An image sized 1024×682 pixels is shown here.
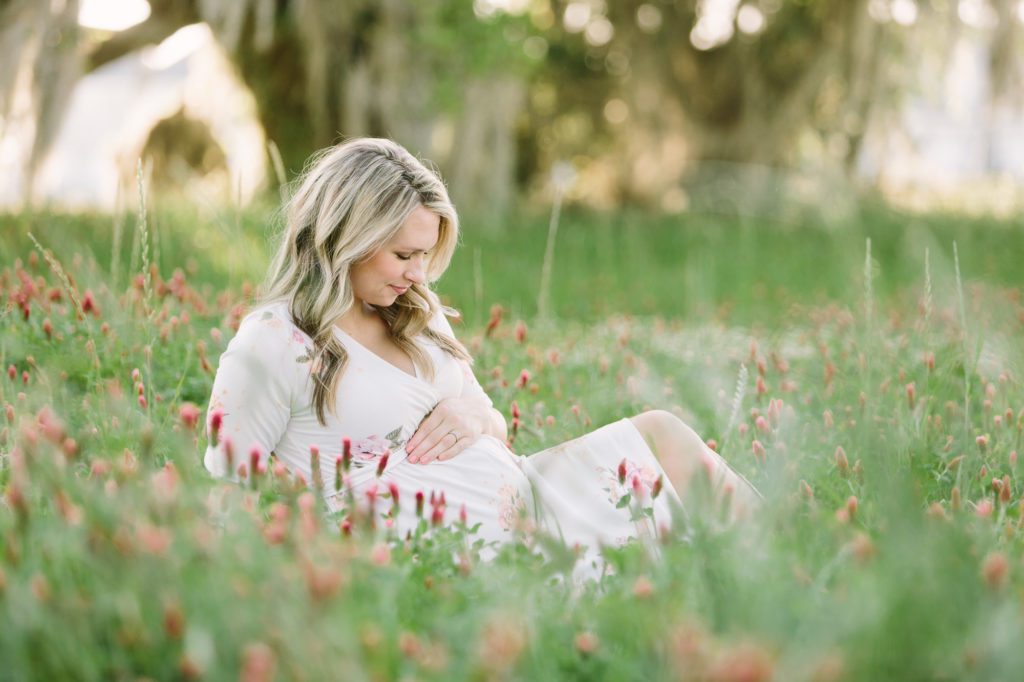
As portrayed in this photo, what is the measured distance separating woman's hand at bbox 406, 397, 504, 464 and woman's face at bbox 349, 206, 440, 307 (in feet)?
1.18

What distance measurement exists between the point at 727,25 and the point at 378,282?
42.7ft

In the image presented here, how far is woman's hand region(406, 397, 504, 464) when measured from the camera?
306cm

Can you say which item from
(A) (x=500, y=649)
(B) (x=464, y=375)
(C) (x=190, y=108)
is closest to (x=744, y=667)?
(A) (x=500, y=649)

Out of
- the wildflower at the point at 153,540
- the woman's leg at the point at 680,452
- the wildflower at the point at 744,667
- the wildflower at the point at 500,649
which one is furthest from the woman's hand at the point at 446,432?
the wildflower at the point at 744,667

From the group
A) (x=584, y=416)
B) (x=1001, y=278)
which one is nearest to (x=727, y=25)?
(x=1001, y=278)

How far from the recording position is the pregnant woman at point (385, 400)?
2.96 meters

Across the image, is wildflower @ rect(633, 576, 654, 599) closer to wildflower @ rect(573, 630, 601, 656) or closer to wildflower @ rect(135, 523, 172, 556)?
wildflower @ rect(573, 630, 601, 656)

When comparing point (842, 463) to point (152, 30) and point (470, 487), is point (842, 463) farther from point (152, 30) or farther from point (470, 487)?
point (152, 30)

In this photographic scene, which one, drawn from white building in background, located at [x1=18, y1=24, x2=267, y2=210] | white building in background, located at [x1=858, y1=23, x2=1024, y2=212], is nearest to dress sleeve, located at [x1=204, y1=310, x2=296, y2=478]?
white building in background, located at [x1=18, y1=24, x2=267, y2=210]

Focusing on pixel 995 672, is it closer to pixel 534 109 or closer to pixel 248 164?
pixel 248 164

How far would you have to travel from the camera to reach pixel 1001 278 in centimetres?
823

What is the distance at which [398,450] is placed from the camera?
307 cm

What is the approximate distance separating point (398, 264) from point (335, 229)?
20 centimetres

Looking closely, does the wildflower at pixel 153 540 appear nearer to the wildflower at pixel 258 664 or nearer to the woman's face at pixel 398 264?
the wildflower at pixel 258 664
